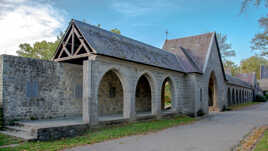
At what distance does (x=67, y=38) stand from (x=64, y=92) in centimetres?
278

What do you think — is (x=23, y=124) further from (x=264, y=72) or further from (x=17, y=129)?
(x=264, y=72)

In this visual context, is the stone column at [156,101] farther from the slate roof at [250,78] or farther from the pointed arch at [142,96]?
the slate roof at [250,78]

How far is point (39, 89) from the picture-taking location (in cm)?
1038

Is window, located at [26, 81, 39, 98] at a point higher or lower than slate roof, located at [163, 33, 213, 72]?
lower

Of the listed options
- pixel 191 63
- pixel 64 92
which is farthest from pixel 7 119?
pixel 191 63

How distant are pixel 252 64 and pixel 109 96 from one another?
63.0 m

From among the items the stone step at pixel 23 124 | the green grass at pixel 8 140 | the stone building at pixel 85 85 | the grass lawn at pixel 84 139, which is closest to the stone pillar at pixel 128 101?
the stone building at pixel 85 85

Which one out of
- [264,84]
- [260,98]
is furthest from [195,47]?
[264,84]

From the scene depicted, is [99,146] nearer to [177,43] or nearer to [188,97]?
[188,97]

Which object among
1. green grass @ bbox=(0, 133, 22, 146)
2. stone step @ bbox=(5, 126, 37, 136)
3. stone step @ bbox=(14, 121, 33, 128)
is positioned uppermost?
stone step @ bbox=(14, 121, 33, 128)

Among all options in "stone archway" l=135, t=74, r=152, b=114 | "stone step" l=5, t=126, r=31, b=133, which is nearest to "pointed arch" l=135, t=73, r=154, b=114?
"stone archway" l=135, t=74, r=152, b=114

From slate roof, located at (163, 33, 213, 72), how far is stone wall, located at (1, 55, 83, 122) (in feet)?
32.7

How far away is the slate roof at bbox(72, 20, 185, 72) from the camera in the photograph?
10172mm

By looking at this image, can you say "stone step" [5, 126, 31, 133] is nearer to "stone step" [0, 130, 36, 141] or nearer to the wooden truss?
"stone step" [0, 130, 36, 141]
